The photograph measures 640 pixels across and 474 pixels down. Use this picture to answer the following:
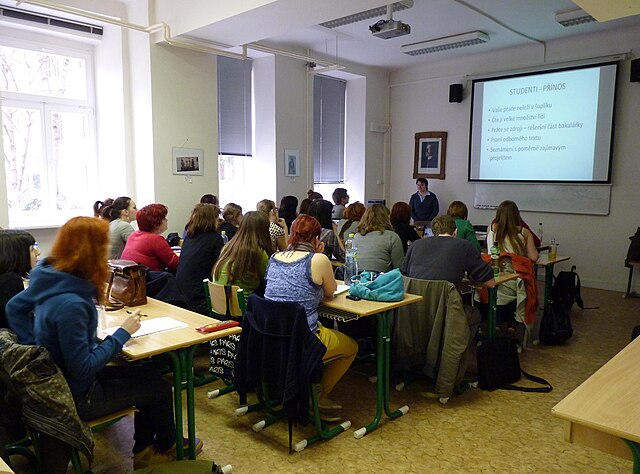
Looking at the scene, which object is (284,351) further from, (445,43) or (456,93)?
(456,93)

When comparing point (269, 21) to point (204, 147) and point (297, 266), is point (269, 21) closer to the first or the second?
point (204, 147)

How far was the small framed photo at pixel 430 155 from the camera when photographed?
812 cm

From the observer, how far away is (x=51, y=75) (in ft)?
18.6

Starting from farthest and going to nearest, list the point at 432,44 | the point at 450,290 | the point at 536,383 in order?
the point at 432,44 < the point at 536,383 < the point at 450,290

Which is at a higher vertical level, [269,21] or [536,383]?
[269,21]

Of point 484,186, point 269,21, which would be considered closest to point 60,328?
point 269,21

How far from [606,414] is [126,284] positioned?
2.28m

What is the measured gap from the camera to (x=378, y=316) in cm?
281

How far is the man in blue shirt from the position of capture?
26.1 ft

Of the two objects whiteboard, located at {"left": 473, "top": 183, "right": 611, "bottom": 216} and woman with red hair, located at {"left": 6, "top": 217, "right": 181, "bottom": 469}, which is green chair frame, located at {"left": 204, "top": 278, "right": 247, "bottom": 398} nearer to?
woman with red hair, located at {"left": 6, "top": 217, "right": 181, "bottom": 469}

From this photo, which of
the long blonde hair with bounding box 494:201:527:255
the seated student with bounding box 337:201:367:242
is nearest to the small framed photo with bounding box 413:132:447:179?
the seated student with bounding box 337:201:367:242

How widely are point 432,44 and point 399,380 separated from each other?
197 inches

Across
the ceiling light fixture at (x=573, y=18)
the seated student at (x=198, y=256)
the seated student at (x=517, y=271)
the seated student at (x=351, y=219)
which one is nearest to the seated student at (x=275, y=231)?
the seated student at (x=198, y=256)

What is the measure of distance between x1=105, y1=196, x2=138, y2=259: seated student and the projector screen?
5.22 meters
